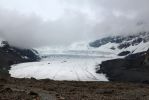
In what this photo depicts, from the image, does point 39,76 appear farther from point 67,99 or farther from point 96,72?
point 67,99

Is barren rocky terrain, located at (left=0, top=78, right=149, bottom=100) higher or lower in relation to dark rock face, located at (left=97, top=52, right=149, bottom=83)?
lower

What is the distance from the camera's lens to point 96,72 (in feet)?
494

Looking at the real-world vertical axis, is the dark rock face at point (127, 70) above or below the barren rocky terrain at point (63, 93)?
above

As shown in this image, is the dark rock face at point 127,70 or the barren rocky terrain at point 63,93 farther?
the dark rock face at point 127,70

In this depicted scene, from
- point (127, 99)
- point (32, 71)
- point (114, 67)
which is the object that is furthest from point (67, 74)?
Answer: point (127, 99)

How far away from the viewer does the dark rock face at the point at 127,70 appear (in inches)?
5447

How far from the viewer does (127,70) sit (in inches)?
6142

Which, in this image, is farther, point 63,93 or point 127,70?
point 127,70

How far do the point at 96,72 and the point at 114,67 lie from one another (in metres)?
22.6

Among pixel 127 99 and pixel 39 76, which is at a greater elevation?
pixel 39 76

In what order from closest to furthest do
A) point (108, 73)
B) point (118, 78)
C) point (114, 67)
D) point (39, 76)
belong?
point (39, 76) < point (118, 78) < point (108, 73) < point (114, 67)

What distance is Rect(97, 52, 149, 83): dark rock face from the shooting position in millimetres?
138350

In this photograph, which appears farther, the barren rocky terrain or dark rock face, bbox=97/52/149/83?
dark rock face, bbox=97/52/149/83

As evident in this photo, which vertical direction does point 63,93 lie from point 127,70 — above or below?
below
